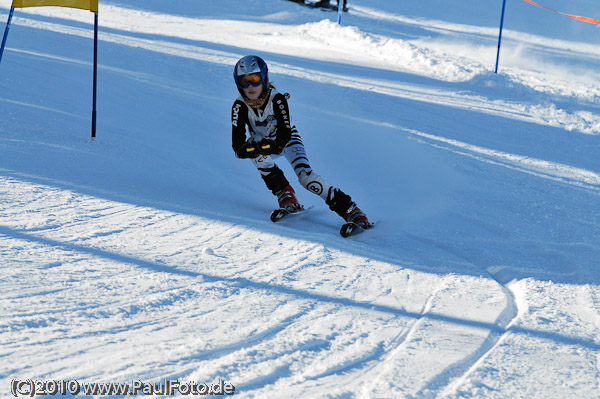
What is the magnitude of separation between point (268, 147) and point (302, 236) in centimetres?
83

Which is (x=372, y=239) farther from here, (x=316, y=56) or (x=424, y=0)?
(x=424, y=0)

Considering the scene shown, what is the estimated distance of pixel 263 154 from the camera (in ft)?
18.1

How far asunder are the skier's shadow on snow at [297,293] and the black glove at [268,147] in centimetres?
162

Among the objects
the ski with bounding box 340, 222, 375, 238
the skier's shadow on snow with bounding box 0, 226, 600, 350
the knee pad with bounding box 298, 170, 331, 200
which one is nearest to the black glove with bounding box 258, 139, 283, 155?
the knee pad with bounding box 298, 170, 331, 200

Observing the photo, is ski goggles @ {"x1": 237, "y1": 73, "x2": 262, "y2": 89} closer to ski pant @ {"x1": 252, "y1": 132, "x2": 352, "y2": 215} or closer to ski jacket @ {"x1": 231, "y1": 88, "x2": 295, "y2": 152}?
ski jacket @ {"x1": 231, "y1": 88, "x2": 295, "y2": 152}

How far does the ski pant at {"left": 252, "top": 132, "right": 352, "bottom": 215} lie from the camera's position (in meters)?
5.54

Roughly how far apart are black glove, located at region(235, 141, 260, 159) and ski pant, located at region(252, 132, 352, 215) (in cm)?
23

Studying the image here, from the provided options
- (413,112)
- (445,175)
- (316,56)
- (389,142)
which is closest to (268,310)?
(445,175)

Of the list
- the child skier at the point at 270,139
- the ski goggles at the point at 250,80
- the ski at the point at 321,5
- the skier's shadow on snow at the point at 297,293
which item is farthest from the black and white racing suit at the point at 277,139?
the ski at the point at 321,5

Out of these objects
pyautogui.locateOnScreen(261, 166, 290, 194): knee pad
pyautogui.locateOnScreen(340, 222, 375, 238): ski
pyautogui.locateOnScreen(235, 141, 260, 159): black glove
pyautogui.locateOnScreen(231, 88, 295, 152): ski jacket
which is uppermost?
pyautogui.locateOnScreen(231, 88, 295, 152): ski jacket

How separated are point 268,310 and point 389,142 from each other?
553cm

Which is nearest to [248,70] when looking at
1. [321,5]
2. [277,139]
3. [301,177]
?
[277,139]

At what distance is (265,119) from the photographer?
223 inches

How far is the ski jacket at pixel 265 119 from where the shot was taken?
18.2ft
